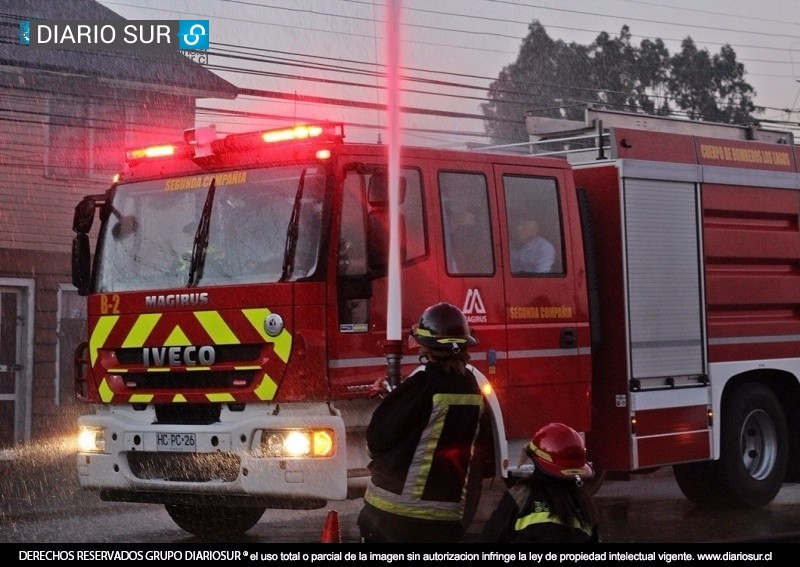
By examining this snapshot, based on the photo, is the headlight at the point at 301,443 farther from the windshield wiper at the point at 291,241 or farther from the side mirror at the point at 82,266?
the side mirror at the point at 82,266

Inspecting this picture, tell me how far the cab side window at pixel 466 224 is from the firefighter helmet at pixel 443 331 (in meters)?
3.00

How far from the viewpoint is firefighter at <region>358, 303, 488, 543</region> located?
5695 mm

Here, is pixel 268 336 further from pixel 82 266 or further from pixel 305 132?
pixel 82 266

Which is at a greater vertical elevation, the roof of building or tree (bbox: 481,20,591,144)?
tree (bbox: 481,20,591,144)

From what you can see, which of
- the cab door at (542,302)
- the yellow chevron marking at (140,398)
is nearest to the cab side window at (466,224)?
the cab door at (542,302)

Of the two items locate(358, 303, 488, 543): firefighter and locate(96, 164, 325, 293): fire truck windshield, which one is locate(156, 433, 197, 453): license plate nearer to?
locate(96, 164, 325, 293): fire truck windshield

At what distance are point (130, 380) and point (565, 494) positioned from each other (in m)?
4.61

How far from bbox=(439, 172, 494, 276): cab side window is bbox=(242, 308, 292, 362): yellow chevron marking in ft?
4.02

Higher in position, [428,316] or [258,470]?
[428,316]

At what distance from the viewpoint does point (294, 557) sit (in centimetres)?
708

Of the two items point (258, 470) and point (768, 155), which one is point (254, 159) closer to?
point (258, 470)

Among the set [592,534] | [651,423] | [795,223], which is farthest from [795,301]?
[592,534]

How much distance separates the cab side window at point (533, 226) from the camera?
31.2ft

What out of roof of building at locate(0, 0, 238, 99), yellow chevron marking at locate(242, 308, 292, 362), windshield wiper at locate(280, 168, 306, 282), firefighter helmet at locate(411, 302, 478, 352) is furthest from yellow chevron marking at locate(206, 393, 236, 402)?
roof of building at locate(0, 0, 238, 99)
